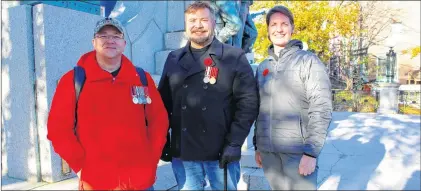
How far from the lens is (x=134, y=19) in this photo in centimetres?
674

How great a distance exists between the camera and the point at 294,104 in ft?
7.45

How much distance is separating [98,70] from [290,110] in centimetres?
125

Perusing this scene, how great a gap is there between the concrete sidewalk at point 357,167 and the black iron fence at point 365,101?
753cm

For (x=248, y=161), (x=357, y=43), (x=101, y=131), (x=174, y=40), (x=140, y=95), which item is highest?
(x=357, y=43)

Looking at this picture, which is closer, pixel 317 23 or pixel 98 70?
pixel 98 70

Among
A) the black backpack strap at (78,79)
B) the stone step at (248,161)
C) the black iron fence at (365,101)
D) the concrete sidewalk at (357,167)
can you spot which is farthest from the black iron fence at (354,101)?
the black backpack strap at (78,79)

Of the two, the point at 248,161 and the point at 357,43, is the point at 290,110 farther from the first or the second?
the point at 357,43

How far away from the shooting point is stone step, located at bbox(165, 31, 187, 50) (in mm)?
7355

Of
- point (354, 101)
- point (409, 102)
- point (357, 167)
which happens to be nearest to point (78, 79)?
point (357, 167)

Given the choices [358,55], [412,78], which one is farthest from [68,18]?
[412,78]

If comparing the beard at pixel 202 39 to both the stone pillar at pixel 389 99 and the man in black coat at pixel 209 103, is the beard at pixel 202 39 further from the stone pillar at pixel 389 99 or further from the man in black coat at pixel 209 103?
the stone pillar at pixel 389 99

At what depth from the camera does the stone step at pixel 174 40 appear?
7355 mm

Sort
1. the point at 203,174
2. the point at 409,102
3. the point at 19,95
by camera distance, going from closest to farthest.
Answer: the point at 203,174 < the point at 19,95 < the point at 409,102

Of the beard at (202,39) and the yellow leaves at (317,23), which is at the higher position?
the yellow leaves at (317,23)
